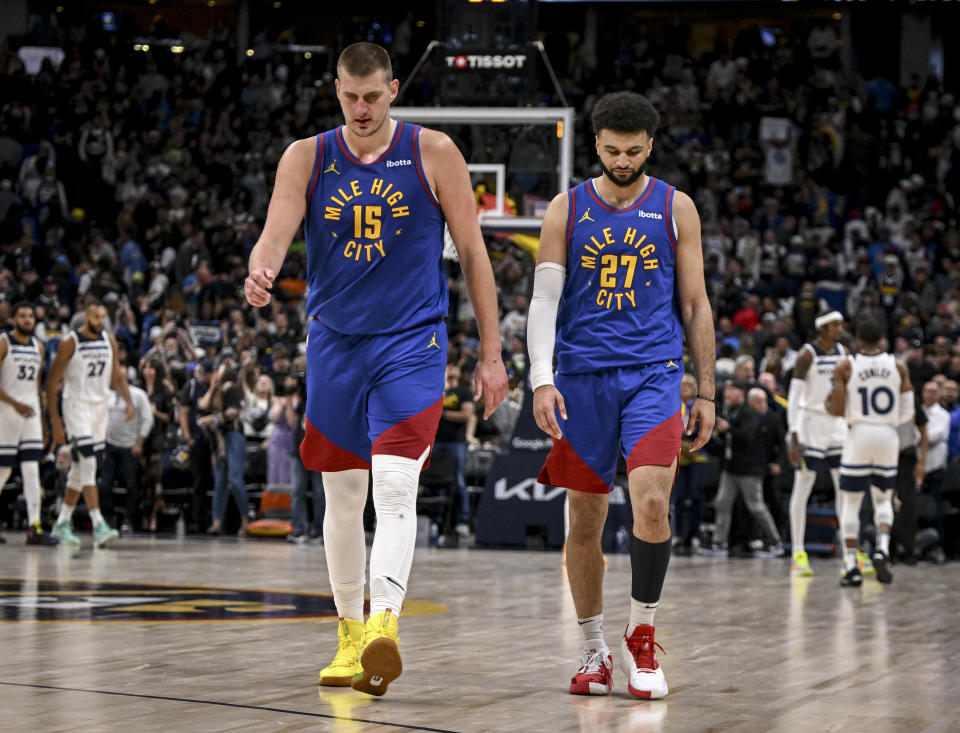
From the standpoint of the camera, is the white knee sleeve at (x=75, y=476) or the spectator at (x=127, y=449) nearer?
the white knee sleeve at (x=75, y=476)

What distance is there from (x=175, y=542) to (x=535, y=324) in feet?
32.5

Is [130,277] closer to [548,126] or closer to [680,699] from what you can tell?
[548,126]

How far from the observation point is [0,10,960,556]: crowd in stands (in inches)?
656

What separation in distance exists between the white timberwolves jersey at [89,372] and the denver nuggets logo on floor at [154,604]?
428 cm

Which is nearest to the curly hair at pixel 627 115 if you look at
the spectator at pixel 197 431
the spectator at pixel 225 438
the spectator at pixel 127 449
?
the spectator at pixel 225 438

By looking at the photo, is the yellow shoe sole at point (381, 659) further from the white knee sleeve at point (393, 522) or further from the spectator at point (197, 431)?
the spectator at point (197, 431)

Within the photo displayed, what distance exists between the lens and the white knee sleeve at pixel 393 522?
4773 millimetres

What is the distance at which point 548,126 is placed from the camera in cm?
1488

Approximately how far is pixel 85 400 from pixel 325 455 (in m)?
8.86

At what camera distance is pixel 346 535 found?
5.15m

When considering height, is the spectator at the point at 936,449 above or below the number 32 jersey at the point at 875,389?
below

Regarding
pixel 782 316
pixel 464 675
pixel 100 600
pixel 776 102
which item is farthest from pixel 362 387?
pixel 776 102

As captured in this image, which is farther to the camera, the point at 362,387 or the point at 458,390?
the point at 458,390

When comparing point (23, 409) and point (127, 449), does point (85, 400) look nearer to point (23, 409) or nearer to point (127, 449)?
point (23, 409)
